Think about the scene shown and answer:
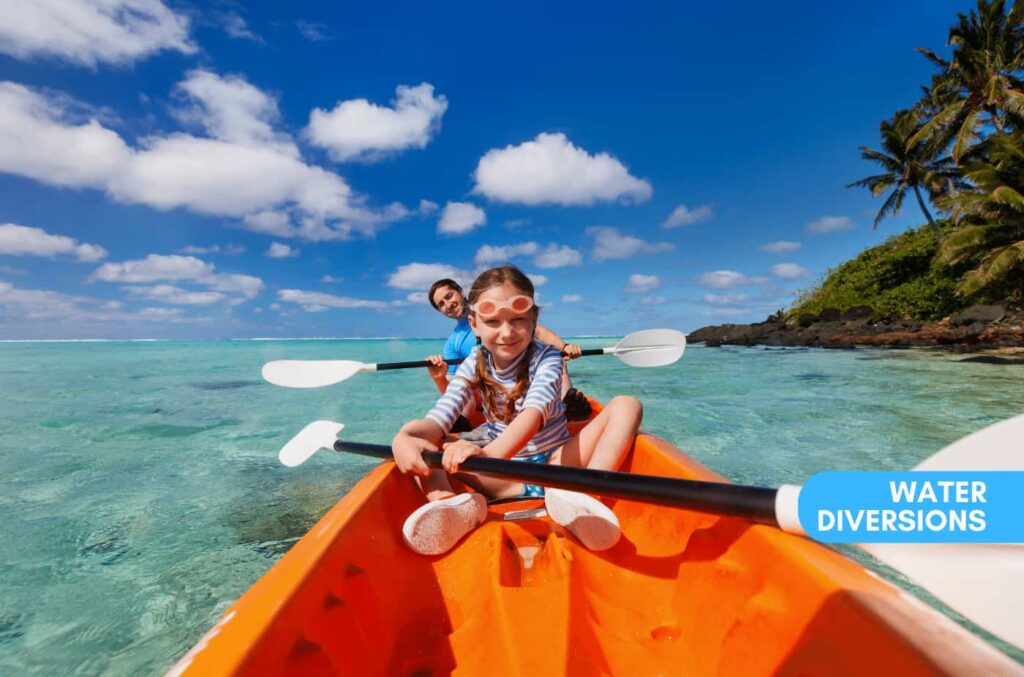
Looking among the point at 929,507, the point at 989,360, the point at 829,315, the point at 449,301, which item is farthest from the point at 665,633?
the point at 829,315

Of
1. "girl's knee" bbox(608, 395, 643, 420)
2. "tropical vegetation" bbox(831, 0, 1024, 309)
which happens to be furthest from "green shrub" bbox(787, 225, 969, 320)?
"girl's knee" bbox(608, 395, 643, 420)

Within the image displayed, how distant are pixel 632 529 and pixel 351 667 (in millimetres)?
1332

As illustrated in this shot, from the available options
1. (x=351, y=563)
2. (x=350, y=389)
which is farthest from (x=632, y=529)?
(x=350, y=389)

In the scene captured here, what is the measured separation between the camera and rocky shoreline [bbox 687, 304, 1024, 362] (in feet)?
48.7

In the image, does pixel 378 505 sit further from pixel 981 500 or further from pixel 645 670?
pixel 981 500

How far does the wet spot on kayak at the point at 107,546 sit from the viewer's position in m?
3.05

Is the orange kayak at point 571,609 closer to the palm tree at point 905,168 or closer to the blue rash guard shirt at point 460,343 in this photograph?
the blue rash guard shirt at point 460,343

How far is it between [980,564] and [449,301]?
14.3 ft

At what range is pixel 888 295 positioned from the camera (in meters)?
22.1

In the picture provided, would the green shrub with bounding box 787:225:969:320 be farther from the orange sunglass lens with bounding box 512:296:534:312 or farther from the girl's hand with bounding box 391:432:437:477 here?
the girl's hand with bounding box 391:432:437:477

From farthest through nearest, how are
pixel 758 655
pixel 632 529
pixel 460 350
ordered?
pixel 460 350
pixel 632 529
pixel 758 655

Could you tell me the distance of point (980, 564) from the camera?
914 mm

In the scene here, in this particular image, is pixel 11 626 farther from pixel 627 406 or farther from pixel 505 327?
pixel 627 406

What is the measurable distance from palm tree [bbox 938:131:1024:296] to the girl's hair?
2003 centimetres
